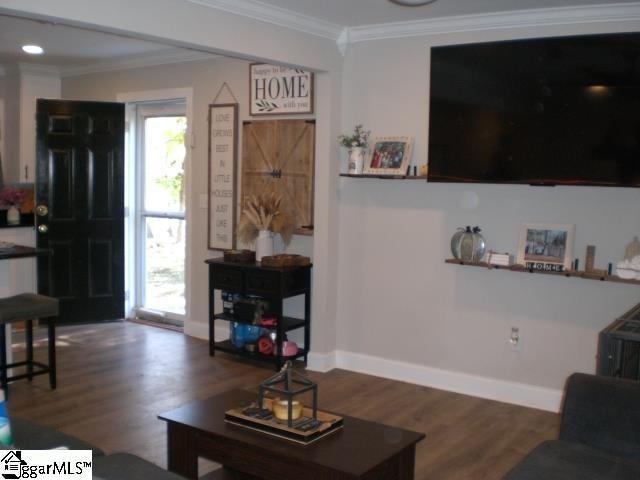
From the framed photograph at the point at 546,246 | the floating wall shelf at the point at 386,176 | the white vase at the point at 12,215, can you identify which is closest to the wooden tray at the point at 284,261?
the floating wall shelf at the point at 386,176

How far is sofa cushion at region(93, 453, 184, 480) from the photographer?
6.93ft

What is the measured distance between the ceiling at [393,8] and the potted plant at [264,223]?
1.35 meters

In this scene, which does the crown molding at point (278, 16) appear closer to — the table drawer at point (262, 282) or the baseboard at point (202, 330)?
the table drawer at point (262, 282)

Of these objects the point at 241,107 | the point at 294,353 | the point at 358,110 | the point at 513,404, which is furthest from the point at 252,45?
the point at 513,404

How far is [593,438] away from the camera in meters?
2.73

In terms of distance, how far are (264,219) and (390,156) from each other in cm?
Answer: 103

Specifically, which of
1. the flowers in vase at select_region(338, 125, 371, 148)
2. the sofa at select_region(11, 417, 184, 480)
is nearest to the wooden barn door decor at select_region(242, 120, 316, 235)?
the flowers in vase at select_region(338, 125, 371, 148)

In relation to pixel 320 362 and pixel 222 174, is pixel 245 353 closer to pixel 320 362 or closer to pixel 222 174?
pixel 320 362

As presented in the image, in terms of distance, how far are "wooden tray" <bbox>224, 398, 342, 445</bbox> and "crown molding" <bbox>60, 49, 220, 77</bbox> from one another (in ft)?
12.2

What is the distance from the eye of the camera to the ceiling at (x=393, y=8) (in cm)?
408

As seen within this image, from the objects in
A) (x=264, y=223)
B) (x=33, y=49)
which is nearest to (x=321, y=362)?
(x=264, y=223)

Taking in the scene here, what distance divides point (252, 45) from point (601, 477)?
2.93 metres

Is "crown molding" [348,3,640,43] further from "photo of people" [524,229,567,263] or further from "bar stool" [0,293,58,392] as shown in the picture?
"bar stool" [0,293,58,392]

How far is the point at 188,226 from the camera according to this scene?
6.16 meters
